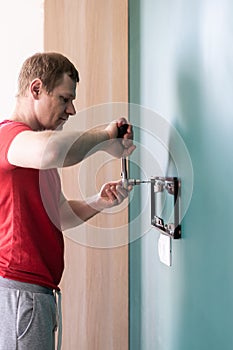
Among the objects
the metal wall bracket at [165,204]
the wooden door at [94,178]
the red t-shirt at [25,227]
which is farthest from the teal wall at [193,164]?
the red t-shirt at [25,227]

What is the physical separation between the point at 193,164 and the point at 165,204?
0.94ft

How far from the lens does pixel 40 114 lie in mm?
1332

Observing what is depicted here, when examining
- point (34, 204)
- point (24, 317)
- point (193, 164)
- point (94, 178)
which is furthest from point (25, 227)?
point (94, 178)

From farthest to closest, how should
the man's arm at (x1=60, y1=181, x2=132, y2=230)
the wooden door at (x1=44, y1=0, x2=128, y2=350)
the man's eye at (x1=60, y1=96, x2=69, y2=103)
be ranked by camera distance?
the wooden door at (x1=44, y1=0, x2=128, y2=350) < the man's arm at (x1=60, y1=181, x2=132, y2=230) < the man's eye at (x1=60, y1=96, x2=69, y2=103)

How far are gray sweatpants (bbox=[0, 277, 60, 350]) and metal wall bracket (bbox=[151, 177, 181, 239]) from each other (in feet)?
1.11

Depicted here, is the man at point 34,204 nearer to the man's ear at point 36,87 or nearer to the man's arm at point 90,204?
the man's ear at point 36,87

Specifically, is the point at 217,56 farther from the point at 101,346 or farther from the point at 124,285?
the point at 101,346

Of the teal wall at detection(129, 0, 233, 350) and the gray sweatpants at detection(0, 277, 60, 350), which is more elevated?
the teal wall at detection(129, 0, 233, 350)

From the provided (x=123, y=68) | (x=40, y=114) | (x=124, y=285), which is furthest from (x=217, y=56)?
(x=124, y=285)

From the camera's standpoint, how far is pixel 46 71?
1311 millimetres

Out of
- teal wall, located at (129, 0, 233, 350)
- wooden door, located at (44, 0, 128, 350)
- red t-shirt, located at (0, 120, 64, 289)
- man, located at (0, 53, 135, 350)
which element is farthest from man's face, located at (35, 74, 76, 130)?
wooden door, located at (44, 0, 128, 350)

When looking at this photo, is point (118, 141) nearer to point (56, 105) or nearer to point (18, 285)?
point (56, 105)

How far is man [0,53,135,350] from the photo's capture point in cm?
123

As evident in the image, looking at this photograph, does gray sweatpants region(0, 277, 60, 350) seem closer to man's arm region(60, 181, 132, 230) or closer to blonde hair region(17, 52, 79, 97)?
man's arm region(60, 181, 132, 230)
